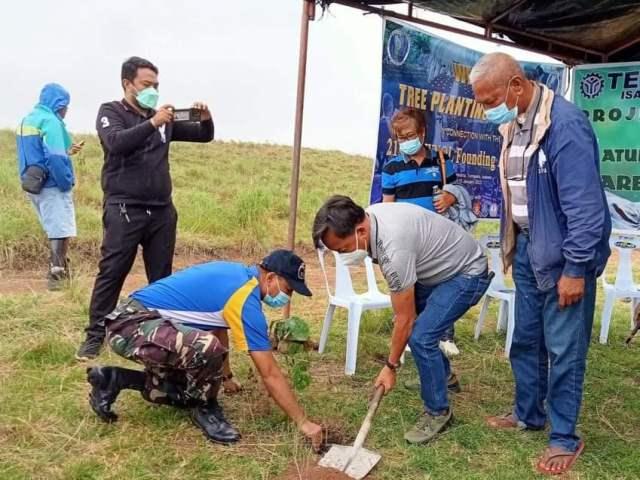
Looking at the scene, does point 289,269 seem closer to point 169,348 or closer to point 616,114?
point 169,348

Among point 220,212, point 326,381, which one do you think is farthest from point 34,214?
point 326,381

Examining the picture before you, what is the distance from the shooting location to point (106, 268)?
4.09 metres

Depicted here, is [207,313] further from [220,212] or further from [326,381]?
[220,212]

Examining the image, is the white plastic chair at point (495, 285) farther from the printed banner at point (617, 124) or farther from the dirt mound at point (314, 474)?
the dirt mound at point (314, 474)

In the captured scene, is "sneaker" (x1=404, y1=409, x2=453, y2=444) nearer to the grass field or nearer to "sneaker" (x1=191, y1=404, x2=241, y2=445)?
the grass field

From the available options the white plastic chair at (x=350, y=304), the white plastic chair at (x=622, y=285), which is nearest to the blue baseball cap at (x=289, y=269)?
the white plastic chair at (x=350, y=304)

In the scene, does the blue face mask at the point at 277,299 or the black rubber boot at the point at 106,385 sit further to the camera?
the black rubber boot at the point at 106,385

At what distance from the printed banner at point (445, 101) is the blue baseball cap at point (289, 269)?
5.76 feet

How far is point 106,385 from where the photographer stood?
10.5 feet

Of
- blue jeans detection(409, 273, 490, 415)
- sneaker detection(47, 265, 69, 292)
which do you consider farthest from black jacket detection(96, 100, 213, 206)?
sneaker detection(47, 265, 69, 292)

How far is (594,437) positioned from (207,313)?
80.5 inches

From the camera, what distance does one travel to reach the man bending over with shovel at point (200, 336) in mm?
2877

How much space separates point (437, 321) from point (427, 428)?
553 mm

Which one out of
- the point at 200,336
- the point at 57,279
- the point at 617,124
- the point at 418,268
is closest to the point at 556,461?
the point at 418,268
